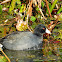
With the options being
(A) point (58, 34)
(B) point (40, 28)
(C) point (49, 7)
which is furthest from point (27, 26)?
(C) point (49, 7)

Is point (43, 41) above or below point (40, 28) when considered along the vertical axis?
below

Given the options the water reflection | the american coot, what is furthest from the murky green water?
the american coot

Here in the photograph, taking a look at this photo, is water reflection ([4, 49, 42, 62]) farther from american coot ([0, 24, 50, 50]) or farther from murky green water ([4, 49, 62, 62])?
american coot ([0, 24, 50, 50])

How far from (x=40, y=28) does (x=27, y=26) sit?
72 cm

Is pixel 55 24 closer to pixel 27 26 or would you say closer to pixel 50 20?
pixel 50 20

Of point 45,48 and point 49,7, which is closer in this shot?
point 45,48

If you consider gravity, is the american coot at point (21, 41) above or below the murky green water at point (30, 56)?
above

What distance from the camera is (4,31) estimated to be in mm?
5449

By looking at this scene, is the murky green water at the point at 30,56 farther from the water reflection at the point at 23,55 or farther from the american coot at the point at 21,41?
the american coot at the point at 21,41

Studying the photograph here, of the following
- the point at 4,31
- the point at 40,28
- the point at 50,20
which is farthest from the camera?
the point at 50,20

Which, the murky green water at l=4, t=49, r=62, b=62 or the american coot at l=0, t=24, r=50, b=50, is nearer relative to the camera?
the murky green water at l=4, t=49, r=62, b=62

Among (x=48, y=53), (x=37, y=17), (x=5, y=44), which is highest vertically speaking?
(x=37, y=17)

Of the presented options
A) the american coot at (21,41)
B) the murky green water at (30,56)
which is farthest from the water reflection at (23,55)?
the american coot at (21,41)

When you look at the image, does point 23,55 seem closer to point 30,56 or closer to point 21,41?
point 30,56
